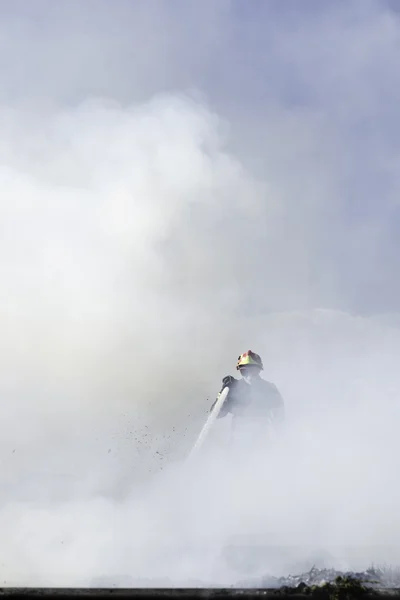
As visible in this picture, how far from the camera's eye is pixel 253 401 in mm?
Result: 12758

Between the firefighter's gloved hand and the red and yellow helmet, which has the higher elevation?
the red and yellow helmet

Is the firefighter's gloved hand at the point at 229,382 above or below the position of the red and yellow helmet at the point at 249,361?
below

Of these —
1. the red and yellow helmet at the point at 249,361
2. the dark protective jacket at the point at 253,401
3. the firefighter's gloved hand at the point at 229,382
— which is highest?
the red and yellow helmet at the point at 249,361

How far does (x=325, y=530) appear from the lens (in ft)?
33.6

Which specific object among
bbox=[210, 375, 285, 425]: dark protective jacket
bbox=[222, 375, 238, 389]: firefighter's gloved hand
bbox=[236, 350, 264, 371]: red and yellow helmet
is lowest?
bbox=[210, 375, 285, 425]: dark protective jacket

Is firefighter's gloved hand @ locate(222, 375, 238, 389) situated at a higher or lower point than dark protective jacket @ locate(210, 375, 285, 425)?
higher

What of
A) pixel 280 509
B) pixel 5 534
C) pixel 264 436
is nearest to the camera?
pixel 5 534

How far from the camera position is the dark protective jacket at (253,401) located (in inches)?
498

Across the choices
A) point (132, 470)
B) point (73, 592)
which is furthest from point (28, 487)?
point (73, 592)

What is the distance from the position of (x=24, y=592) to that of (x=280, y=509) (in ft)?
21.0

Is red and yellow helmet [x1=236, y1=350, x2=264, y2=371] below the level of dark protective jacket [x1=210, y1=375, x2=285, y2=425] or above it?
above

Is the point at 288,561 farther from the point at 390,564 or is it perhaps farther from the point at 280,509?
the point at 280,509

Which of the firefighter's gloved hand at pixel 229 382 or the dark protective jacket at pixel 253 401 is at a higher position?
the firefighter's gloved hand at pixel 229 382

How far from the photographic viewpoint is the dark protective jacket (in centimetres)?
1266
